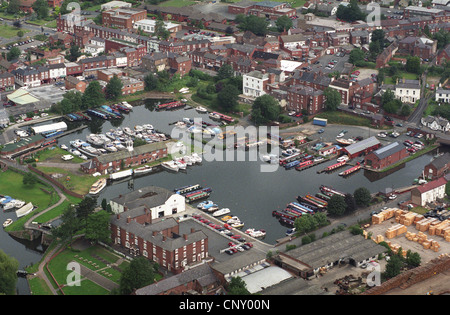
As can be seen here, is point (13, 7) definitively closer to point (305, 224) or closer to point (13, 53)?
point (13, 53)

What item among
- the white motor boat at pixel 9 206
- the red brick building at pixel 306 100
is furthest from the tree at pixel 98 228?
the red brick building at pixel 306 100

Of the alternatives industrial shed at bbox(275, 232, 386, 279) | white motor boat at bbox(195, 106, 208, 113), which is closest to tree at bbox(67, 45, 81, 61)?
white motor boat at bbox(195, 106, 208, 113)

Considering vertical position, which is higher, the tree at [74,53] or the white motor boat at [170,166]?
the tree at [74,53]

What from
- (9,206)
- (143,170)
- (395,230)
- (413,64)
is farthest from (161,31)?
(395,230)

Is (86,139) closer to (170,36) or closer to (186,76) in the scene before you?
(186,76)

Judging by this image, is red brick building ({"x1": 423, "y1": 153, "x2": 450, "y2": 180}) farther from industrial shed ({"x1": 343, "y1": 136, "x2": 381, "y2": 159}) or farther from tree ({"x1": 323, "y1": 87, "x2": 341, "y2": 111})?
tree ({"x1": 323, "y1": 87, "x2": 341, "y2": 111})

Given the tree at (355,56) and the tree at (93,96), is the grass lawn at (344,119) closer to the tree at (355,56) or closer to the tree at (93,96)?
the tree at (355,56)
